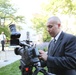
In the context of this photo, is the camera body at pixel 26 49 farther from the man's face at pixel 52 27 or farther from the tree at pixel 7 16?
the tree at pixel 7 16

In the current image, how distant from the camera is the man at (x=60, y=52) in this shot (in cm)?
218

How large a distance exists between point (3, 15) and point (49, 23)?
32.2 meters

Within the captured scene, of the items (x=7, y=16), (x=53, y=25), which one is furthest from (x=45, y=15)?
(x=53, y=25)

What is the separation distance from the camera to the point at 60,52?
2338 millimetres

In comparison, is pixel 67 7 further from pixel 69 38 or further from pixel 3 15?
pixel 69 38

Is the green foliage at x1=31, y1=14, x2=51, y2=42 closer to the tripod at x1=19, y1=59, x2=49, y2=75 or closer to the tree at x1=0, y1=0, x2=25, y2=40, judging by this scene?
the tree at x1=0, y1=0, x2=25, y2=40

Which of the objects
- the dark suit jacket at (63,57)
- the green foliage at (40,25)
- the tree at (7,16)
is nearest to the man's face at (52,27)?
the dark suit jacket at (63,57)

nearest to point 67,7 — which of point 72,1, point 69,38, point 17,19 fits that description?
point 72,1

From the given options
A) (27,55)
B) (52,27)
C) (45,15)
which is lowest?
(27,55)

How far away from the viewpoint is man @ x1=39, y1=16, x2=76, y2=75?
85.8 inches

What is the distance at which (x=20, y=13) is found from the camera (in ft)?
117

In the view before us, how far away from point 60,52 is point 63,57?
121 mm

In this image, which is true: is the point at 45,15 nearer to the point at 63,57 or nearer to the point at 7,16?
the point at 7,16

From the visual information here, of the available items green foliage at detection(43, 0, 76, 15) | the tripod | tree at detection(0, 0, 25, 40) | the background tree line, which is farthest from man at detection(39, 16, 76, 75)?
tree at detection(0, 0, 25, 40)
